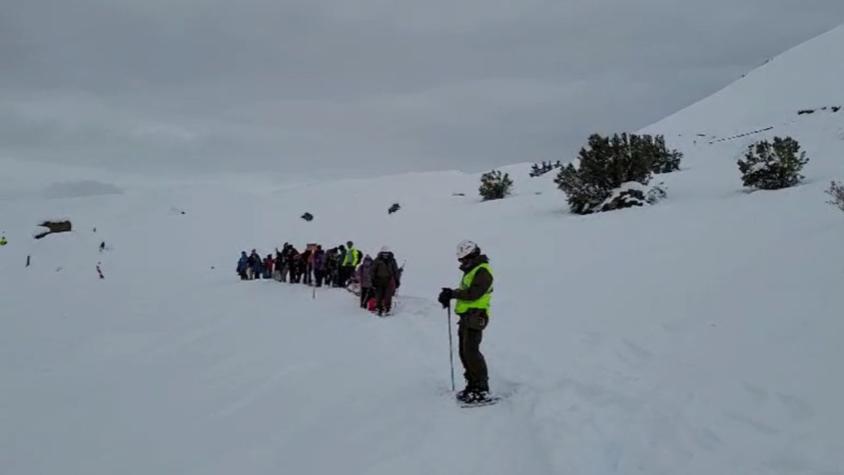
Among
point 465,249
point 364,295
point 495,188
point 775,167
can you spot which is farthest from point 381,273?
point 495,188

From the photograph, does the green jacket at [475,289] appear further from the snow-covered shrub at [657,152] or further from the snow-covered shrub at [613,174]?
the snow-covered shrub at [657,152]

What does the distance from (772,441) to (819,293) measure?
338cm

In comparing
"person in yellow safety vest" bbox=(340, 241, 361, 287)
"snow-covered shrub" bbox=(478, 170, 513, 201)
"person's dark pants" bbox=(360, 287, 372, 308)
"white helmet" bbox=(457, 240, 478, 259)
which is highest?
"snow-covered shrub" bbox=(478, 170, 513, 201)

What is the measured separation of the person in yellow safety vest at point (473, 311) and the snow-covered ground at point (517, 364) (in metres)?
0.29

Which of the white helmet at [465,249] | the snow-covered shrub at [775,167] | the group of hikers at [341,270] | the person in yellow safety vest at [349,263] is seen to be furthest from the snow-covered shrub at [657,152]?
the white helmet at [465,249]

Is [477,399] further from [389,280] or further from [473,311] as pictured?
[389,280]

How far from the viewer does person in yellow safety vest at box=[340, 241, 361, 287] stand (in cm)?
1906

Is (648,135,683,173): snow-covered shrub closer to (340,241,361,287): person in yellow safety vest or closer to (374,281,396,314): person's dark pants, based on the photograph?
(340,241,361,287): person in yellow safety vest

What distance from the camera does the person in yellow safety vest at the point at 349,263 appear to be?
19062 millimetres

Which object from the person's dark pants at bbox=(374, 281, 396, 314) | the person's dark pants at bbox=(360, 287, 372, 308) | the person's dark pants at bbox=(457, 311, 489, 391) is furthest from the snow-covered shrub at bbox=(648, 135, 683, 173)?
the person's dark pants at bbox=(457, 311, 489, 391)

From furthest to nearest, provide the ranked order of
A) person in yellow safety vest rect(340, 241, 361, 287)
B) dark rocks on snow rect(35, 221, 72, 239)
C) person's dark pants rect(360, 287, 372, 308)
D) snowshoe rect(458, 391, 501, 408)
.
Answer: dark rocks on snow rect(35, 221, 72, 239), person in yellow safety vest rect(340, 241, 361, 287), person's dark pants rect(360, 287, 372, 308), snowshoe rect(458, 391, 501, 408)

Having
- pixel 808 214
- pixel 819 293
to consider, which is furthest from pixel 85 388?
pixel 808 214

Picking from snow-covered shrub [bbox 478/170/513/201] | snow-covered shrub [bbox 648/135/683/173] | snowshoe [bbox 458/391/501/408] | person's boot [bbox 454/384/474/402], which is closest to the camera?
snowshoe [bbox 458/391/501/408]

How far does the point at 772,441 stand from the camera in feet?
14.9
